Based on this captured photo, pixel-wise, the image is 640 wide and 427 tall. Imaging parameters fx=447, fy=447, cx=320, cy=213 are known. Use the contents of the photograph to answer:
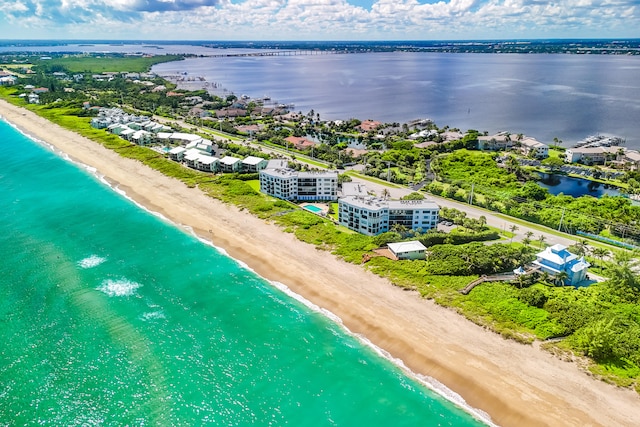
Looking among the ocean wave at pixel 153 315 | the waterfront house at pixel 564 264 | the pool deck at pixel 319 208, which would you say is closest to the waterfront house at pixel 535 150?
the pool deck at pixel 319 208

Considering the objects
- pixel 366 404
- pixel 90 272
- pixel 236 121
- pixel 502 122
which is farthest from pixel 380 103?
pixel 366 404

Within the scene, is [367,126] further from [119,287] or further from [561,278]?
[119,287]

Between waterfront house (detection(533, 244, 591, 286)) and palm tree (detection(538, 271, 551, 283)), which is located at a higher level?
waterfront house (detection(533, 244, 591, 286))

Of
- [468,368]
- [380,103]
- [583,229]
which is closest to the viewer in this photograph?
[468,368]

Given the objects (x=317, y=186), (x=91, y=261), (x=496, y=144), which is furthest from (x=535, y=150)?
(x=91, y=261)

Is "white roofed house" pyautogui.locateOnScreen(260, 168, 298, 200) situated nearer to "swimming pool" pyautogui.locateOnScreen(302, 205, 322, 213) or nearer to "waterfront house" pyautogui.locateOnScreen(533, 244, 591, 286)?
"swimming pool" pyautogui.locateOnScreen(302, 205, 322, 213)

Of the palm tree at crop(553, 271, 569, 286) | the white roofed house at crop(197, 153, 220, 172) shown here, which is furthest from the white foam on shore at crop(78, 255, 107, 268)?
the palm tree at crop(553, 271, 569, 286)

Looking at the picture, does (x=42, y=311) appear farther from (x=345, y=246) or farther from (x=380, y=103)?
(x=380, y=103)
